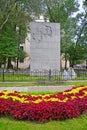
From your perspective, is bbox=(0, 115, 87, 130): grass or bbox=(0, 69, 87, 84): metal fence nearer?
bbox=(0, 115, 87, 130): grass

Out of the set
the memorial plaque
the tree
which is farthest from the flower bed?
the tree

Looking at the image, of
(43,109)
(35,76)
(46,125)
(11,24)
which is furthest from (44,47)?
(46,125)

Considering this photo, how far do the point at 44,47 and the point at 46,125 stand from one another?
19.0 meters

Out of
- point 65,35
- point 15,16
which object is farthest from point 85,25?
point 15,16

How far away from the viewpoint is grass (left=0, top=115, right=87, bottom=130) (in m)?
6.85

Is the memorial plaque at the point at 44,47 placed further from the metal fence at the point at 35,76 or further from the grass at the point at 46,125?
the grass at the point at 46,125

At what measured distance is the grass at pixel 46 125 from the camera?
6.85m

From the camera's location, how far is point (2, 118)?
7.60m

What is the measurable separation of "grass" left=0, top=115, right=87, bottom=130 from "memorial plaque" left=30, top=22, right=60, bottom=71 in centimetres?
1810

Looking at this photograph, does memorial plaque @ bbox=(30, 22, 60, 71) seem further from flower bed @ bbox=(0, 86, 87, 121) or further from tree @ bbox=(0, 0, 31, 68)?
flower bed @ bbox=(0, 86, 87, 121)

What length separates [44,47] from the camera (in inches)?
1015

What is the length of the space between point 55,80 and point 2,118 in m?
12.5

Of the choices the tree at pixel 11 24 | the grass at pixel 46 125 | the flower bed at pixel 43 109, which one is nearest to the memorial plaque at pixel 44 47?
the tree at pixel 11 24

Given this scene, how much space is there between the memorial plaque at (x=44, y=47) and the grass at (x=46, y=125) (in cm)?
1810
